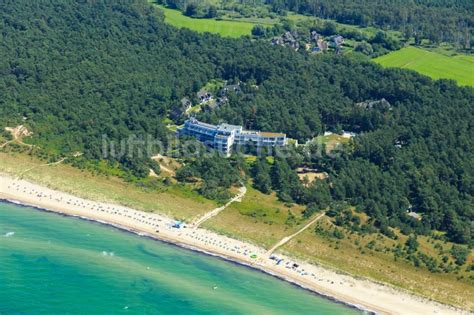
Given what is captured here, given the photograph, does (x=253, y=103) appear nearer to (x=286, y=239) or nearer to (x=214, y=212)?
(x=214, y=212)

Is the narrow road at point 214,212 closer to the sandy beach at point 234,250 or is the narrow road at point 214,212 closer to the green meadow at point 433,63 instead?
the sandy beach at point 234,250

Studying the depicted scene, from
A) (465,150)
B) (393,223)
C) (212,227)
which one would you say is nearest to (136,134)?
(212,227)

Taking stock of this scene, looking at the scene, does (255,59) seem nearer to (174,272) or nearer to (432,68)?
(432,68)

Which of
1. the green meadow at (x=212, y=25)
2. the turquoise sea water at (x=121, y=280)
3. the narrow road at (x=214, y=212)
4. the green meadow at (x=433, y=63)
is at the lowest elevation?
the turquoise sea water at (x=121, y=280)

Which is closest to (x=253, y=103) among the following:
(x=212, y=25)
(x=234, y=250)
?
(x=234, y=250)

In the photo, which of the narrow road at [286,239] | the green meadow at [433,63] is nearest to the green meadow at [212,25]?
the green meadow at [433,63]

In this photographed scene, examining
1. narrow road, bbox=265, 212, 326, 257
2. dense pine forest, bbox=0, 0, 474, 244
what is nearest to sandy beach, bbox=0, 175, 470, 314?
narrow road, bbox=265, 212, 326, 257

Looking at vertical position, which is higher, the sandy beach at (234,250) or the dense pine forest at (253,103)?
the dense pine forest at (253,103)
